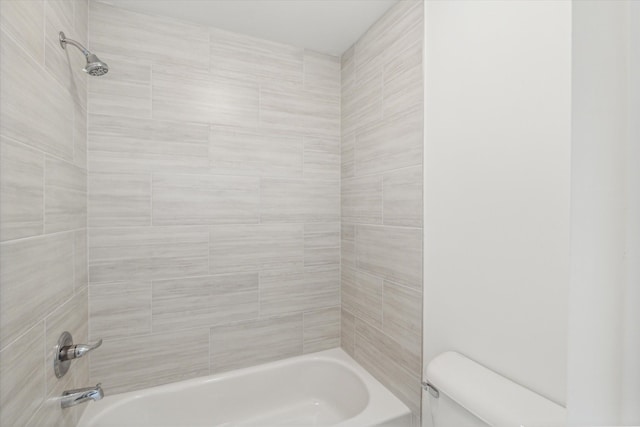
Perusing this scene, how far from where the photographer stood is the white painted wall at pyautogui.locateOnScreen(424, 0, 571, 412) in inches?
34.8

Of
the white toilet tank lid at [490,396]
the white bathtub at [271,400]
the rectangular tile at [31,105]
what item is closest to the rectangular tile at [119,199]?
the rectangular tile at [31,105]

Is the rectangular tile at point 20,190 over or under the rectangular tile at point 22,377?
over

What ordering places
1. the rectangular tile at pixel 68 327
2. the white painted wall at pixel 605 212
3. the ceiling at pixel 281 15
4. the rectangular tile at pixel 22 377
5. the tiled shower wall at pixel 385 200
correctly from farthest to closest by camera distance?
the ceiling at pixel 281 15
the tiled shower wall at pixel 385 200
the rectangular tile at pixel 68 327
the rectangular tile at pixel 22 377
the white painted wall at pixel 605 212

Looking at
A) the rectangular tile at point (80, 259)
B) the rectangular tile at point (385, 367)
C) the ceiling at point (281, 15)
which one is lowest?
the rectangular tile at point (385, 367)

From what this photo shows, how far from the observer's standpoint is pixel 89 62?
3.79 ft

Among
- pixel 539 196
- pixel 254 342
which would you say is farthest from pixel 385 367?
pixel 539 196

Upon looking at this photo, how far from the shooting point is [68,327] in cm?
120

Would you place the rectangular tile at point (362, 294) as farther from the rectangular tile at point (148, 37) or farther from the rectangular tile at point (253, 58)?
the rectangular tile at point (148, 37)

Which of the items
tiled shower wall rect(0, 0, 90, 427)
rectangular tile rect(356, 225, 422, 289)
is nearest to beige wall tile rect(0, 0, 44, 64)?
tiled shower wall rect(0, 0, 90, 427)

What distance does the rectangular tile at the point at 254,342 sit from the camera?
66.9 inches

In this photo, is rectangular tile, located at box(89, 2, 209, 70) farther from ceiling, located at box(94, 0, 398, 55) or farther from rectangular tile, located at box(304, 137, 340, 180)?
rectangular tile, located at box(304, 137, 340, 180)

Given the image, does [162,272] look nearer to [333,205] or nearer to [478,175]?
[333,205]

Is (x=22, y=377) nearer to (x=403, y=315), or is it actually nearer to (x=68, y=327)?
(x=68, y=327)

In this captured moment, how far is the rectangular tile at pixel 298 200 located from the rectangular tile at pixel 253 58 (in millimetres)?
594
